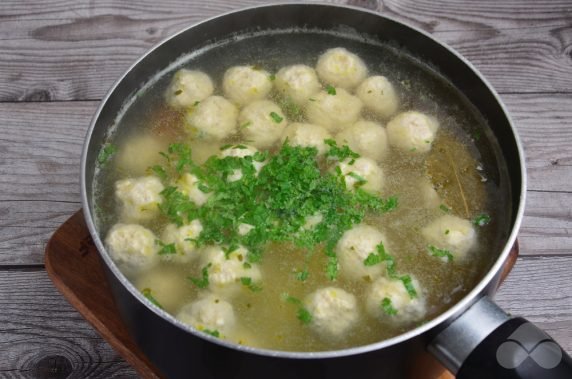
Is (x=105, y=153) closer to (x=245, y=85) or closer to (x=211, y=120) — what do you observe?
(x=211, y=120)

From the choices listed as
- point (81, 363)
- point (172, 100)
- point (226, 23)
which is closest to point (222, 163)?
point (172, 100)

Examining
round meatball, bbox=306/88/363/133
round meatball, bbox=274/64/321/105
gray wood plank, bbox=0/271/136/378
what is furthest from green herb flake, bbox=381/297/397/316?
gray wood plank, bbox=0/271/136/378

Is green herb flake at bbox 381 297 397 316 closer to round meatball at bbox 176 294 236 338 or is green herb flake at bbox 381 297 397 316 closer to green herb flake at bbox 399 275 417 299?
green herb flake at bbox 399 275 417 299

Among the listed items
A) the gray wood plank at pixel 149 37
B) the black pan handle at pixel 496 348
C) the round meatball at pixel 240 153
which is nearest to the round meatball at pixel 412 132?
the round meatball at pixel 240 153

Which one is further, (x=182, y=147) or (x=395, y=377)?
(x=182, y=147)

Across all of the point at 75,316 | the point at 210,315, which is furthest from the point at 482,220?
the point at 75,316

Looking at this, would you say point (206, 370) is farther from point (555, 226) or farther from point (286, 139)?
point (555, 226)

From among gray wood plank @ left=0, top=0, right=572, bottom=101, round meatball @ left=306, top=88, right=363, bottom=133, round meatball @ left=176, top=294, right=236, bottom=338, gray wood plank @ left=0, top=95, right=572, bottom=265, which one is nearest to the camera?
round meatball @ left=176, top=294, right=236, bottom=338

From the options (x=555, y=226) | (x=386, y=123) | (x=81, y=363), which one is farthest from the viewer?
(x=555, y=226)
